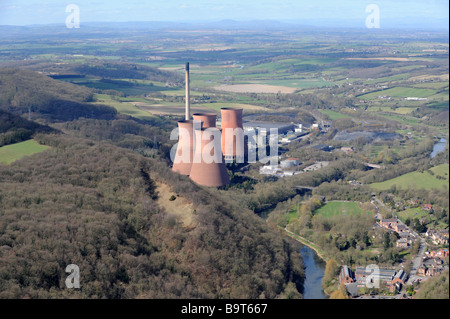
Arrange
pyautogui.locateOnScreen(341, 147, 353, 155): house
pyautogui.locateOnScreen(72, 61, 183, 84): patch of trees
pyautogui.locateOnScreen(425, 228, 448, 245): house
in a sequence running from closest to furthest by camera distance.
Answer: pyautogui.locateOnScreen(425, 228, 448, 245): house → pyautogui.locateOnScreen(341, 147, 353, 155): house → pyautogui.locateOnScreen(72, 61, 183, 84): patch of trees

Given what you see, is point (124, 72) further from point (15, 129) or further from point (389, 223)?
point (389, 223)

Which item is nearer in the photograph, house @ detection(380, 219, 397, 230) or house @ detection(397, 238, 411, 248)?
house @ detection(397, 238, 411, 248)

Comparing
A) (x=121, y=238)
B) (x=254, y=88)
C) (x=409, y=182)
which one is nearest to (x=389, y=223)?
(x=409, y=182)

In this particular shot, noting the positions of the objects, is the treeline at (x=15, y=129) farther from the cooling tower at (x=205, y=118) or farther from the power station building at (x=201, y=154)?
the cooling tower at (x=205, y=118)

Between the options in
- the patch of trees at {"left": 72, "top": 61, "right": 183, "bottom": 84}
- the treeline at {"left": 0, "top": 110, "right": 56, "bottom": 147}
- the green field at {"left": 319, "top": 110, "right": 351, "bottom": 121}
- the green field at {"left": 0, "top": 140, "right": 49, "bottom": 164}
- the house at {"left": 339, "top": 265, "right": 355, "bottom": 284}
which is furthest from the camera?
the patch of trees at {"left": 72, "top": 61, "right": 183, "bottom": 84}

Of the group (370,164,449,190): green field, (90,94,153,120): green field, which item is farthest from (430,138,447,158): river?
(90,94,153,120): green field

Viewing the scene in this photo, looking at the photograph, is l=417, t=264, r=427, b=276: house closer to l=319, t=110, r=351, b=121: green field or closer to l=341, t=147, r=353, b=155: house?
l=341, t=147, r=353, b=155: house
